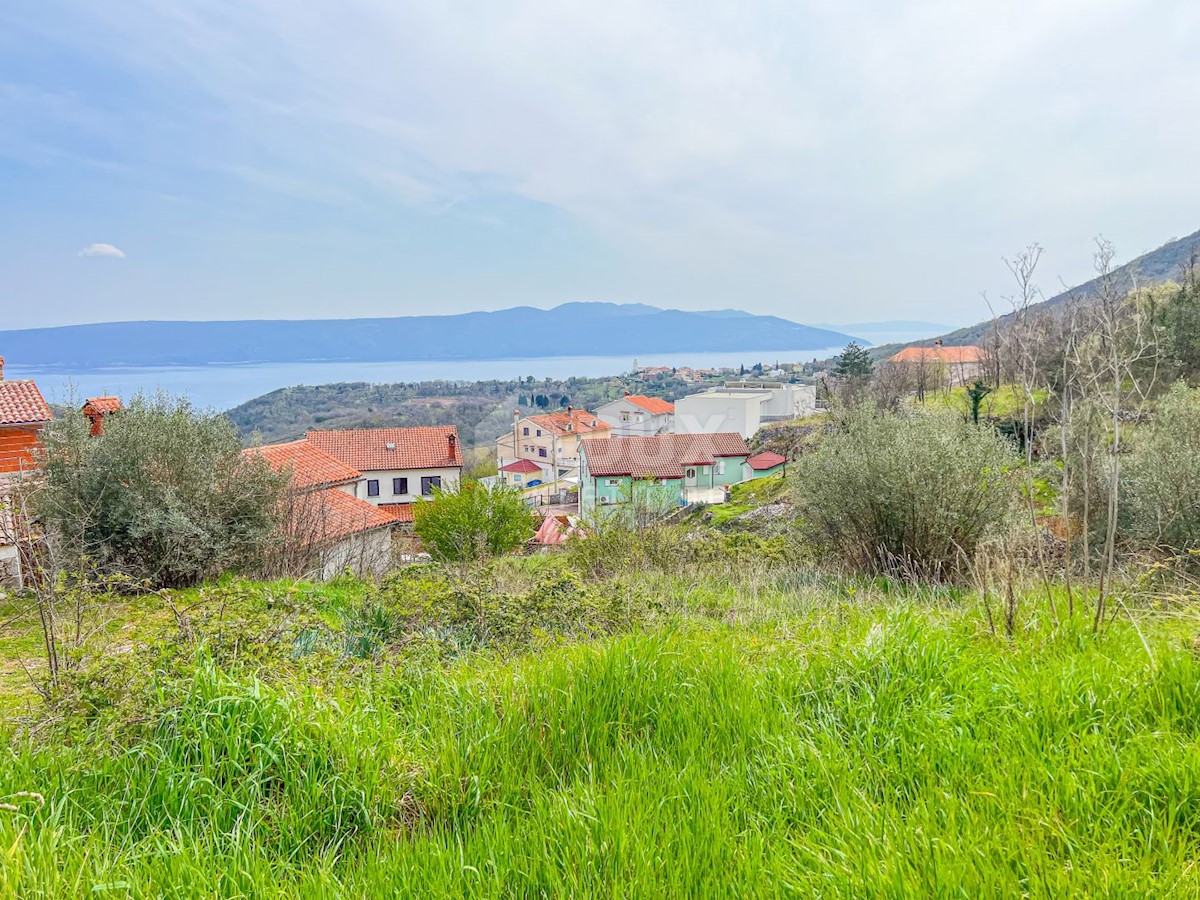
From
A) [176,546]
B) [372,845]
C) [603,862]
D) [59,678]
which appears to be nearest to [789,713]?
[603,862]

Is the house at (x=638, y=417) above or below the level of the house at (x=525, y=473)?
above

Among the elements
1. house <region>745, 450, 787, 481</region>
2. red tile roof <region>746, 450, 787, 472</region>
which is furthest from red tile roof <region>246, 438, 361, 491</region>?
red tile roof <region>746, 450, 787, 472</region>

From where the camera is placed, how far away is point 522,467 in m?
70.2

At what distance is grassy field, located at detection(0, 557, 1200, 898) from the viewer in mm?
1781

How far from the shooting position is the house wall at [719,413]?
201ft

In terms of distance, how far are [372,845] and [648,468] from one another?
42165 millimetres

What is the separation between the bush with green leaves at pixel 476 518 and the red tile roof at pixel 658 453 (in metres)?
22.0

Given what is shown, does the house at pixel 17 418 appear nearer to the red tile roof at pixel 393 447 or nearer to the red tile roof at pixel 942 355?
the red tile roof at pixel 393 447

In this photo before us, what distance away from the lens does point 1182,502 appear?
905 cm

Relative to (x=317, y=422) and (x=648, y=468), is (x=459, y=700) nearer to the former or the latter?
(x=648, y=468)

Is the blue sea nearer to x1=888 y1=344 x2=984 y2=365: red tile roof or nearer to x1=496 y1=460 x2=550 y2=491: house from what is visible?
x1=496 y1=460 x2=550 y2=491: house

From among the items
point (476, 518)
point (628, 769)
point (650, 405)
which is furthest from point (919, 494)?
point (650, 405)

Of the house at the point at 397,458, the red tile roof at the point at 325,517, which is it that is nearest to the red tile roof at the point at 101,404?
the red tile roof at the point at 325,517

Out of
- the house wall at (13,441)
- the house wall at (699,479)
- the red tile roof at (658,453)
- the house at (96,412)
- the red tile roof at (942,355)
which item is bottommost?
the house wall at (699,479)
